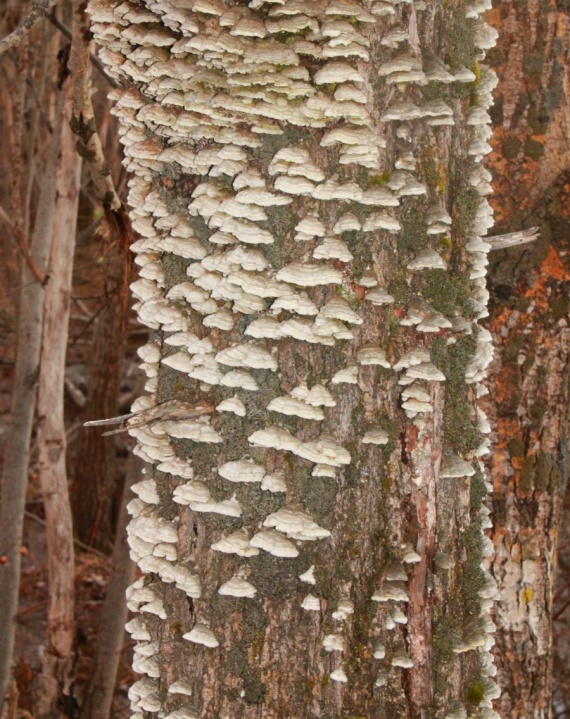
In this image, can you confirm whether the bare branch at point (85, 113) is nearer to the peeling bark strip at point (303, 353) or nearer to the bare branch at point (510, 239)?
the peeling bark strip at point (303, 353)

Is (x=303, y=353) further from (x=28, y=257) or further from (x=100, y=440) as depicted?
(x=100, y=440)

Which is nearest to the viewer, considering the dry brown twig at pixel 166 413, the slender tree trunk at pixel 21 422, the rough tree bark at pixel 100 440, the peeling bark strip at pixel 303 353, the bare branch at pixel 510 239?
the peeling bark strip at pixel 303 353

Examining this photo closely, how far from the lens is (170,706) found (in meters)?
2.48

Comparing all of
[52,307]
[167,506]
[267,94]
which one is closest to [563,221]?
[267,94]

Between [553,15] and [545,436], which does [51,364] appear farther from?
[553,15]

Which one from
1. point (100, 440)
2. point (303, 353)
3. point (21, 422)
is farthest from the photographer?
point (100, 440)

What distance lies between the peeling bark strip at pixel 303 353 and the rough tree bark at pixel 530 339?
1490 mm

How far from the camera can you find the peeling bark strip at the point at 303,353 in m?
2.27

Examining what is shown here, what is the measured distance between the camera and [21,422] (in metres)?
5.70

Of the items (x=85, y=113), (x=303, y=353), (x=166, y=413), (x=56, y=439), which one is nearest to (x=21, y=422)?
(x=56, y=439)

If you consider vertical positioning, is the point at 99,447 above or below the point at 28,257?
below

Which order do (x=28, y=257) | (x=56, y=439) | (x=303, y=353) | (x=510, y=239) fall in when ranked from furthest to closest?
1. (x=56, y=439)
2. (x=28, y=257)
3. (x=510, y=239)
4. (x=303, y=353)

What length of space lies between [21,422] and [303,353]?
391 centimetres

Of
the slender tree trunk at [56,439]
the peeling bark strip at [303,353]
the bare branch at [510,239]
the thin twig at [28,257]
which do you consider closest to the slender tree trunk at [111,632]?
the slender tree trunk at [56,439]
